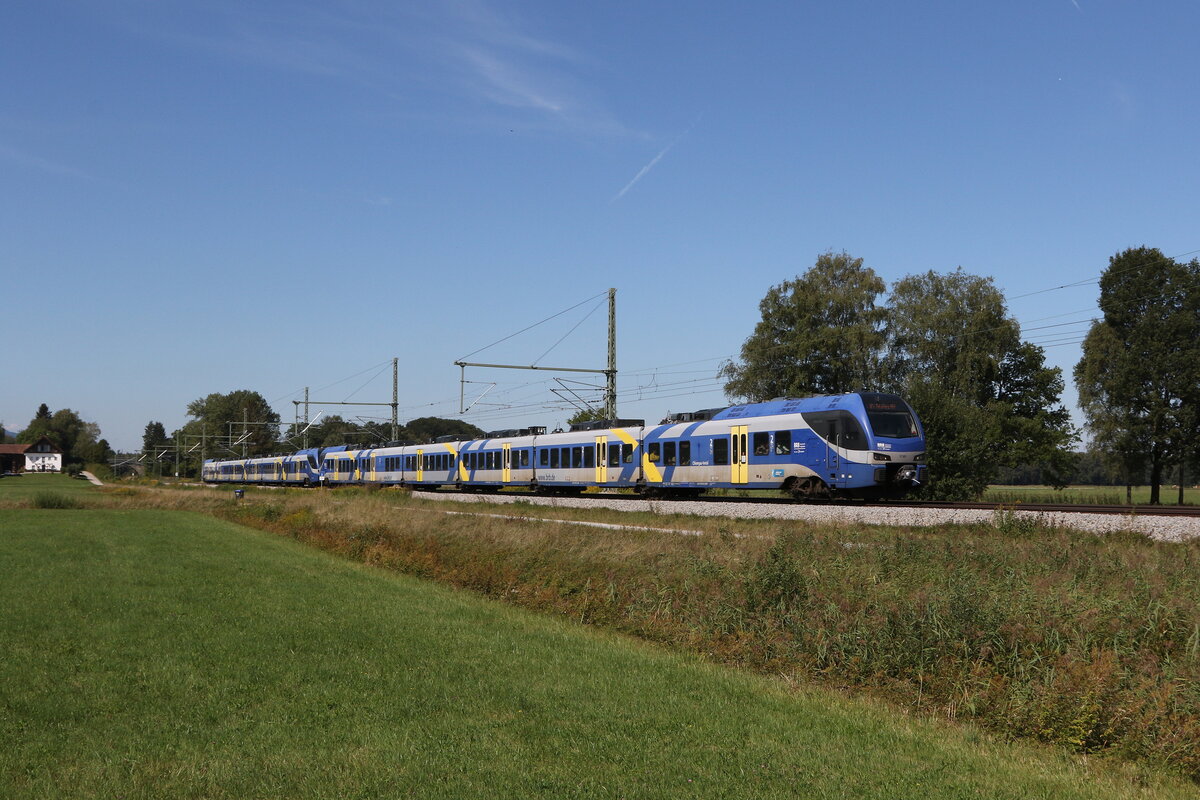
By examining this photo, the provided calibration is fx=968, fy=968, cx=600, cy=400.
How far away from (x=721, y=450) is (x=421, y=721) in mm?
26352

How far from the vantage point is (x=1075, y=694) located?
10.1 metres

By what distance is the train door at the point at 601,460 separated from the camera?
4253cm

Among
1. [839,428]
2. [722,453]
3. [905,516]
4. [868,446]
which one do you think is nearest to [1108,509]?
[905,516]

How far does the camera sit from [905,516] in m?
24.5

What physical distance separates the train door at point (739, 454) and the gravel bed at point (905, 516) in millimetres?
1405

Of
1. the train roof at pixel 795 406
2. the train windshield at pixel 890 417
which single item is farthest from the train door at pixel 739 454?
the train windshield at pixel 890 417

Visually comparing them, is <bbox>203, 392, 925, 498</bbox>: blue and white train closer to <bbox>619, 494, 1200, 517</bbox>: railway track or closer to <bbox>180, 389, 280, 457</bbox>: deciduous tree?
<bbox>619, 494, 1200, 517</bbox>: railway track

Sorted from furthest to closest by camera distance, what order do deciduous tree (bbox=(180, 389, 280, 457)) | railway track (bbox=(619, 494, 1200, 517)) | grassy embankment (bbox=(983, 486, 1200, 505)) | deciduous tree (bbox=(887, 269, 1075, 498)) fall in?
1. deciduous tree (bbox=(180, 389, 280, 457))
2. deciduous tree (bbox=(887, 269, 1075, 498))
3. grassy embankment (bbox=(983, 486, 1200, 505))
4. railway track (bbox=(619, 494, 1200, 517))

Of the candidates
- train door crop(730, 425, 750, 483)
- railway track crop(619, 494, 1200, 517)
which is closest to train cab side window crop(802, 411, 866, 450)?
railway track crop(619, 494, 1200, 517)

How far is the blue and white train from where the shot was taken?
29.3 meters

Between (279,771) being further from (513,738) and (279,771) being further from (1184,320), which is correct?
(1184,320)

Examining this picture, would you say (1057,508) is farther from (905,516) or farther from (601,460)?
(601,460)

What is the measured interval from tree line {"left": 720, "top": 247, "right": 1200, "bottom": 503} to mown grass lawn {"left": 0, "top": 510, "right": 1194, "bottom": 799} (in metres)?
45.9

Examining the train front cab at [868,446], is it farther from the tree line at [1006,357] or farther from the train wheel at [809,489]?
the tree line at [1006,357]
